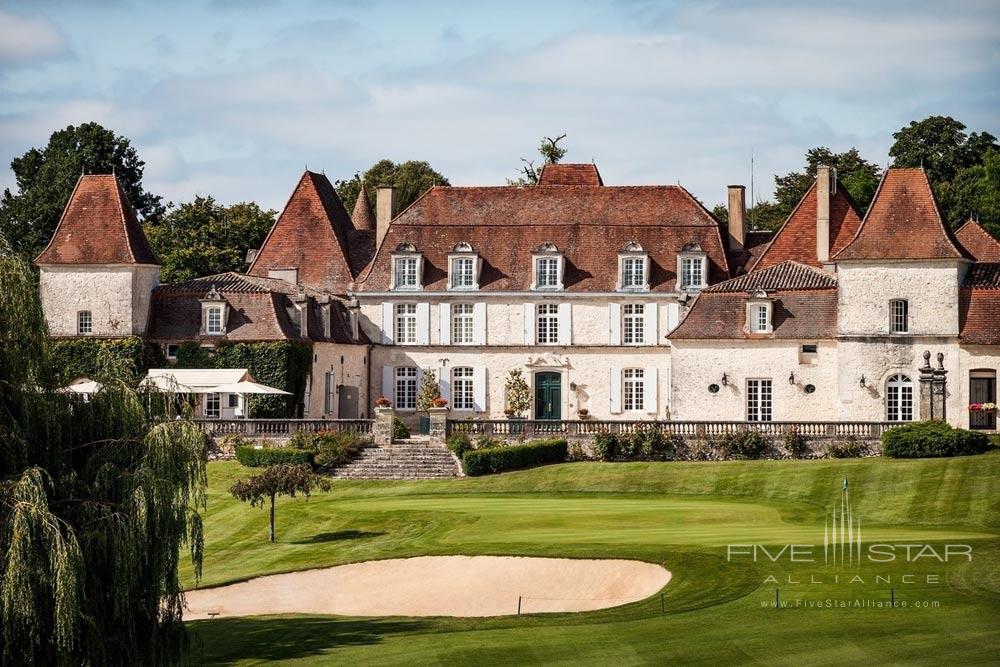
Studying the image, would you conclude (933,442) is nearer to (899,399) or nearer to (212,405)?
(899,399)

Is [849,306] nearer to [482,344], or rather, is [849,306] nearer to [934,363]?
[934,363]

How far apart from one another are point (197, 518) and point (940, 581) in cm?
1226

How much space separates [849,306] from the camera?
50406 millimetres

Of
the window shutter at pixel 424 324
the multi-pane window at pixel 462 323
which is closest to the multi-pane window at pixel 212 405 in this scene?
the window shutter at pixel 424 324

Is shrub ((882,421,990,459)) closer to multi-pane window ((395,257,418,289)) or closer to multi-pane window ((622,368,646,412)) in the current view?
multi-pane window ((622,368,646,412))

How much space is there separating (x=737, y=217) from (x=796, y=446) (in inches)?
525

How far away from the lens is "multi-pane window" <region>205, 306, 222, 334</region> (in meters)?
53.8

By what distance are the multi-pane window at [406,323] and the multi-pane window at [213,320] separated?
6.41 metres

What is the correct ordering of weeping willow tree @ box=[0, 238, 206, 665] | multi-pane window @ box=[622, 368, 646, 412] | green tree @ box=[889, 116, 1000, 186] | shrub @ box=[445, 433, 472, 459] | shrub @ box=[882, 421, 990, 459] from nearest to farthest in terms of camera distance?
weeping willow tree @ box=[0, 238, 206, 665] → shrub @ box=[882, 421, 990, 459] → shrub @ box=[445, 433, 472, 459] → multi-pane window @ box=[622, 368, 646, 412] → green tree @ box=[889, 116, 1000, 186]

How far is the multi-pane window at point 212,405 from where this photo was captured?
53500mm

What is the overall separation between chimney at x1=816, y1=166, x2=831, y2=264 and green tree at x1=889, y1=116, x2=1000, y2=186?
24250 millimetres

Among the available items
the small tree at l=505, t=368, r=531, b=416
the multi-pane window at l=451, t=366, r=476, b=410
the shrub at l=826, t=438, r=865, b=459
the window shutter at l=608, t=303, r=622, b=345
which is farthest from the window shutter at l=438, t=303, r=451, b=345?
the shrub at l=826, t=438, r=865, b=459

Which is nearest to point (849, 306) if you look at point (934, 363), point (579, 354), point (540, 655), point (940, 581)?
point (934, 363)

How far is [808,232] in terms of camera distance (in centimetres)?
5653
